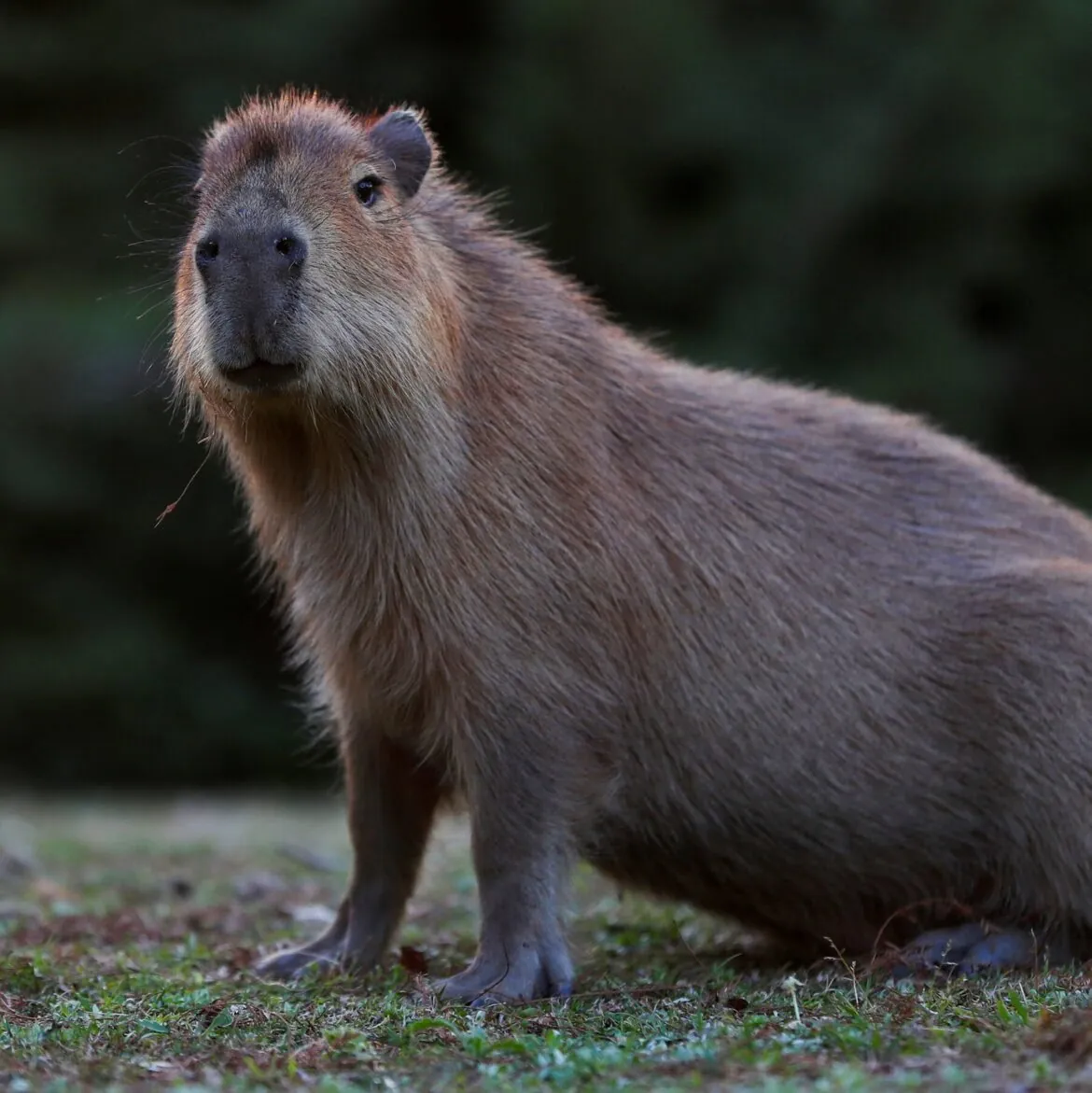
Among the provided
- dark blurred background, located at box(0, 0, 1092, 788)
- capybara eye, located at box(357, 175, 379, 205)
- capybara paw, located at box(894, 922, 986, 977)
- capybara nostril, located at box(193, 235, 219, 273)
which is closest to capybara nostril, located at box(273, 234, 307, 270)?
capybara nostril, located at box(193, 235, 219, 273)

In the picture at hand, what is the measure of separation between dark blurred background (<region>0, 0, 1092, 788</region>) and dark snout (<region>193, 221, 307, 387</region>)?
9470 millimetres

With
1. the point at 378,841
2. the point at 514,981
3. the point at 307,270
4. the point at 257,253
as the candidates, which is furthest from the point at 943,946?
the point at 257,253

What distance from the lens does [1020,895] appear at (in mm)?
5207

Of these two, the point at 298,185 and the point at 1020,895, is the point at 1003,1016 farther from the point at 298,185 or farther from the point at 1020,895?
the point at 298,185

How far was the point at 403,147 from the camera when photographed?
16.9 ft

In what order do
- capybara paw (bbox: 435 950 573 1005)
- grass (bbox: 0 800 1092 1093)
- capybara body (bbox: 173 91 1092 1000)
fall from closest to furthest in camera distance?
grass (bbox: 0 800 1092 1093) < capybara paw (bbox: 435 950 573 1005) < capybara body (bbox: 173 91 1092 1000)

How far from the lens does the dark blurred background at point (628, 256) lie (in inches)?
565

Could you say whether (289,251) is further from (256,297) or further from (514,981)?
(514,981)

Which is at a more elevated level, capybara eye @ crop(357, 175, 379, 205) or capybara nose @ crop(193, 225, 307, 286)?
capybara eye @ crop(357, 175, 379, 205)

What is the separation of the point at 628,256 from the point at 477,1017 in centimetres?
1102

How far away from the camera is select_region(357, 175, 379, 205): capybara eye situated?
4980 mm

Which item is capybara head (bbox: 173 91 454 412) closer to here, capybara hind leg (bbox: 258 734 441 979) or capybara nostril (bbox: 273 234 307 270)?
capybara nostril (bbox: 273 234 307 270)

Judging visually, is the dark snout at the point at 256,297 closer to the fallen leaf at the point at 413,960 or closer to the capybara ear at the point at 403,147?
the capybara ear at the point at 403,147

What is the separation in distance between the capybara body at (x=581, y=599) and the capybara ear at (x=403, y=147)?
11mm
